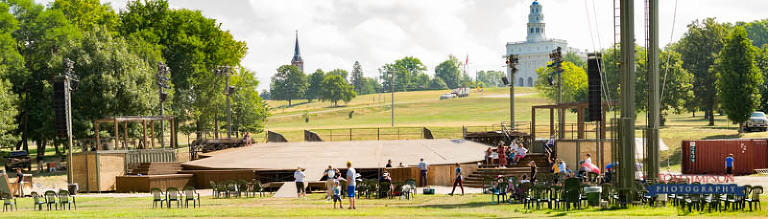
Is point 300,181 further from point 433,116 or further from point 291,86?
point 291,86

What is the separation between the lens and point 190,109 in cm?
6612

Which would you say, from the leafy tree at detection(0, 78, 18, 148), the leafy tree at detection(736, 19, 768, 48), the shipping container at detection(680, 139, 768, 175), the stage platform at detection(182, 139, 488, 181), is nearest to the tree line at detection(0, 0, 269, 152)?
the leafy tree at detection(0, 78, 18, 148)

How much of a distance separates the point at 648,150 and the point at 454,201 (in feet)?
19.7

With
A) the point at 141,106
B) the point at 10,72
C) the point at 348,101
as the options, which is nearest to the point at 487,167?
the point at 141,106

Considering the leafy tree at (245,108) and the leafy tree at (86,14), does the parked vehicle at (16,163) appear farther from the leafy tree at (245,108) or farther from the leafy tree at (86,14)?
the leafy tree at (245,108)

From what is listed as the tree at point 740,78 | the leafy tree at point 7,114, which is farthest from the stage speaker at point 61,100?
the tree at point 740,78

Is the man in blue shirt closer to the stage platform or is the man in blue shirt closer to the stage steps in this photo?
the stage platform

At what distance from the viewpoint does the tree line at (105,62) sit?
51.1 metres

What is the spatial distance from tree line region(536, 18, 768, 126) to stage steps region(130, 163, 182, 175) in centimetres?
2673

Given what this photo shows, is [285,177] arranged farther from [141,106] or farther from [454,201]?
[141,106]

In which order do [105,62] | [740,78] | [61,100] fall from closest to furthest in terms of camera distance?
[61,100] < [105,62] < [740,78]

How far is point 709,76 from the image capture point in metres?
76.6

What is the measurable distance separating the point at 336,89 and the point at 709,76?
8811cm

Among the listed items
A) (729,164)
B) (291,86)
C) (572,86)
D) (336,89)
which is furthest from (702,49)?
(291,86)
